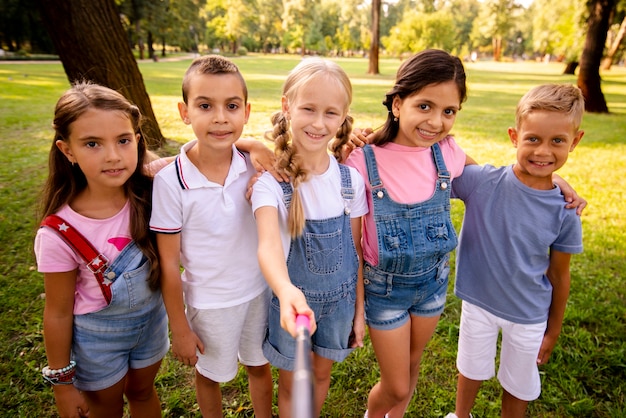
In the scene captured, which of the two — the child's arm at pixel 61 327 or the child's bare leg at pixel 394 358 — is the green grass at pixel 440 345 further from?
the child's arm at pixel 61 327

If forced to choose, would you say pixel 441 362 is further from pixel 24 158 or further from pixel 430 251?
pixel 24 158

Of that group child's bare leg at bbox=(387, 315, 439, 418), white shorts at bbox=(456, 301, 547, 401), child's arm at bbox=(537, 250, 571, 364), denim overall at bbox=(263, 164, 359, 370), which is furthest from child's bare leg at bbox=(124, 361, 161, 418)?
child's arm at bbox=(537, 250, 571, 364)

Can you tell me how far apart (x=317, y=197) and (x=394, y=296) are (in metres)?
0.62

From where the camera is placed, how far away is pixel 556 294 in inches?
78.1

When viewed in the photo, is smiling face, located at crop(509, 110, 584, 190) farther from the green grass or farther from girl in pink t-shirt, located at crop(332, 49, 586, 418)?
the green grass

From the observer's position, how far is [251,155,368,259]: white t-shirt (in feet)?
5.32

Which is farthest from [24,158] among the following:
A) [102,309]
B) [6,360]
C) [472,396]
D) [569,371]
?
[569,371]

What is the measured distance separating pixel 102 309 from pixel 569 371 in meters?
2.87

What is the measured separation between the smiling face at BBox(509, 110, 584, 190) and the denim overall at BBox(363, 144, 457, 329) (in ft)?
1.21

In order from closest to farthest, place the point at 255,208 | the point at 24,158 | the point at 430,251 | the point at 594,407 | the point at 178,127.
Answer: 1. the point at 255,208
2. the point at 430,251
3. the point at 594,407
4. the point at 24,158
5. the point at 178,127

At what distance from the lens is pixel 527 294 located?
195 centimetres

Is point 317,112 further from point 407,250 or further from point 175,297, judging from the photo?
point 175,297

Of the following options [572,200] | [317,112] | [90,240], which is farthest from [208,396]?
[572,200]

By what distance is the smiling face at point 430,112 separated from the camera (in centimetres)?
182
